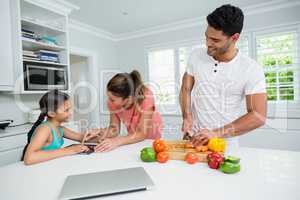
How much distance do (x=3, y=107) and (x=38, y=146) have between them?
200cm

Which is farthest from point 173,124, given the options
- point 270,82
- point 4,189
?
point 4,189

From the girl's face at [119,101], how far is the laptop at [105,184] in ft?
2.41

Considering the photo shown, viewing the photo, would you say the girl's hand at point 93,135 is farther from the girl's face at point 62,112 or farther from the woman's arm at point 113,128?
the girl's face at point 62,112

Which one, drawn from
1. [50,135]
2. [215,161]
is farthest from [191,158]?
[50,135]

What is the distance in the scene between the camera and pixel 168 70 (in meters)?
4.00

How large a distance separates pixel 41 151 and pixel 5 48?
5.96 ft

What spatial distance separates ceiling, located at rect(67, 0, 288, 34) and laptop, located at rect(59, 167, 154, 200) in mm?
2690

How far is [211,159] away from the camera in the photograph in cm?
81

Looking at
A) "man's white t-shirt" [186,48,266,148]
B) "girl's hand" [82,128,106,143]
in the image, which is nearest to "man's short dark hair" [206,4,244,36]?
"man's white t-shirt" [186,48,266,148]

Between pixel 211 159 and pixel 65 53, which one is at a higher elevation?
pixel 65 53

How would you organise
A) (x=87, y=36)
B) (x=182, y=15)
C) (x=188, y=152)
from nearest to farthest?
(x=188, y=152) < (x=182, y=15) < (x=87, y=36)

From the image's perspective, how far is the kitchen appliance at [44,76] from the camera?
95.0 inches

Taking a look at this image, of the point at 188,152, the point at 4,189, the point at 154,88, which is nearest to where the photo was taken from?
the point at 4,189

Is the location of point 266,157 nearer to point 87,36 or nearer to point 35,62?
point 35,62
